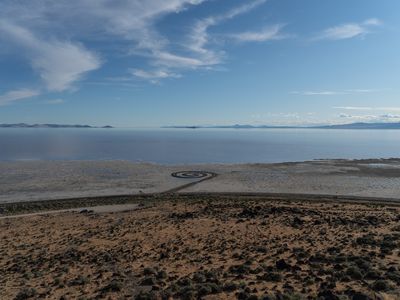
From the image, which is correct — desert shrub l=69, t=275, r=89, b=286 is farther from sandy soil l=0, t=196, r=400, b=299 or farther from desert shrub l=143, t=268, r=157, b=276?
desert shrub l=143, t=268, r=157, b=276

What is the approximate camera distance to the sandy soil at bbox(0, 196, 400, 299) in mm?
13922

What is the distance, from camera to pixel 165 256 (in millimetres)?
19031

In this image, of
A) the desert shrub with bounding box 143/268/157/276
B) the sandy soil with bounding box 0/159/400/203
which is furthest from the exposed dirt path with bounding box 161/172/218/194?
the desert shrub with bounding box 143/268/157/276

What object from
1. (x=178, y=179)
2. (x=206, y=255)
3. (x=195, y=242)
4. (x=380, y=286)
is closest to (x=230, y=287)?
(x=380, y=286)

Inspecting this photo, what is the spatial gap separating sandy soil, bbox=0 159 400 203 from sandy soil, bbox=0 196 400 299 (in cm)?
1560

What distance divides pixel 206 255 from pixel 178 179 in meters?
36.6

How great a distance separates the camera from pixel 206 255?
19016mm

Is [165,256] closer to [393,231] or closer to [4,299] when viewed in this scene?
[4,299]

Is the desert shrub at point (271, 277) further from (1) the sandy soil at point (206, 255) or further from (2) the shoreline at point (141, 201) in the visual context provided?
(2) the shoreline at point (141, 201)

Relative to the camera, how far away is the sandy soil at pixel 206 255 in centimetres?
1392

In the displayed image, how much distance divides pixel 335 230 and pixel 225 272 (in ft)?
33.5

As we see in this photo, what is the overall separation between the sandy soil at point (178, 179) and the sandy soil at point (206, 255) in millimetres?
15596

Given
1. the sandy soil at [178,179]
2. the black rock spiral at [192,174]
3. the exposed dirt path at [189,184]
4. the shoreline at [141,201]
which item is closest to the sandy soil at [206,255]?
the shoreline at [141,201]

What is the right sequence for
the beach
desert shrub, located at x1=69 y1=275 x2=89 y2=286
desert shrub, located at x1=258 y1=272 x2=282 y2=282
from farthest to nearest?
desert shrub, located at x1=69 y1=275 x2=89 y2=286 → desert shrub, located at x1=258 y1=272 x2=282 y2=282 → the beach
